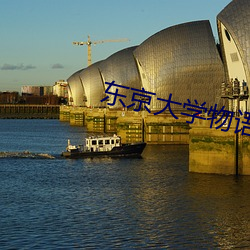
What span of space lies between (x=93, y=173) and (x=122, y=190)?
8.66 metres

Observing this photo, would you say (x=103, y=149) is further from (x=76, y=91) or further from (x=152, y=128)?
(x=76, y=91)

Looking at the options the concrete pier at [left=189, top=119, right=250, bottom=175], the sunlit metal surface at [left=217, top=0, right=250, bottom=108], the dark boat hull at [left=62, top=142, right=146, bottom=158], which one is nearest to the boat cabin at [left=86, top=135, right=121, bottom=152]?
the dark boat hull at [left=62, top=142, right=146, bottom=158]

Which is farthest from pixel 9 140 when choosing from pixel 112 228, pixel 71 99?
pixel 71 99

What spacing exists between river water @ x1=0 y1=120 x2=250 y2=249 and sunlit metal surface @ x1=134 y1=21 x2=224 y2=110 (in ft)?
82.7

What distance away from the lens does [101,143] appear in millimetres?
62188

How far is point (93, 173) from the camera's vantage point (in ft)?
165

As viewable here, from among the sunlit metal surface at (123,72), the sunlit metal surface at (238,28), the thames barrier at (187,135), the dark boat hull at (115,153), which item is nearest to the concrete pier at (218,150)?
the thames barrier at (187,135)

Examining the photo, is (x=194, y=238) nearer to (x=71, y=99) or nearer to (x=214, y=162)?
(x=214, y=162)

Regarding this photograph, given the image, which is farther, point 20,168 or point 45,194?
point 20,168

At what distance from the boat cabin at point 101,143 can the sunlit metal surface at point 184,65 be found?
2027 cm

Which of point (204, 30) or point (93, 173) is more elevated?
point (204, 30)

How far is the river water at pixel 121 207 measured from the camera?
2978 centimetres

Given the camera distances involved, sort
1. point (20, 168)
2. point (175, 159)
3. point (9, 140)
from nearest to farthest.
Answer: point (20, 168)
point (175, 159)
point (9, 140)

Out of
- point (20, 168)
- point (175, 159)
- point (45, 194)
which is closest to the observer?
point (45, 194)
